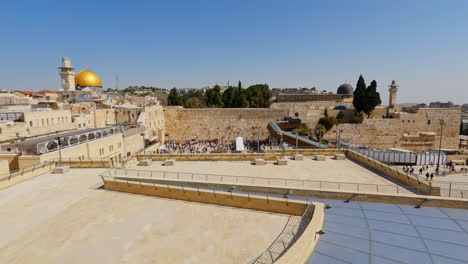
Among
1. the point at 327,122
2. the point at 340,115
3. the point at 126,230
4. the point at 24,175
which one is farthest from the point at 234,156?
the point at 340,115

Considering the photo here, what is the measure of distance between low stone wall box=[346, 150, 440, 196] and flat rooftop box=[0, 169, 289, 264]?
4571 millimetres

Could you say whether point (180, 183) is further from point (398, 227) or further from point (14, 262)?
point (398, 227)

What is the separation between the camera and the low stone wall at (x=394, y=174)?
718cm

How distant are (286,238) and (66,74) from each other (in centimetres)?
4276

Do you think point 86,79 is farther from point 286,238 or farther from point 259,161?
point 286,238

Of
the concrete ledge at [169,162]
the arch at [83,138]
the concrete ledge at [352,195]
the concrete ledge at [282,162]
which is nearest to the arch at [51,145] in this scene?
the arch at [83,138]

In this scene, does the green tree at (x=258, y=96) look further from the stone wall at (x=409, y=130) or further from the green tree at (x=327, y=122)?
the stone wall at (x=409, y=130)

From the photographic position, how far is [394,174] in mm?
10203

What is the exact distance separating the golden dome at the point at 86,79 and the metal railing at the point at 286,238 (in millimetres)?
45471

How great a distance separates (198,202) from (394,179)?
27.4 ft

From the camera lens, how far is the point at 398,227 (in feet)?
17.1

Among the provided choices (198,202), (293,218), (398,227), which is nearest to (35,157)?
(198,202)

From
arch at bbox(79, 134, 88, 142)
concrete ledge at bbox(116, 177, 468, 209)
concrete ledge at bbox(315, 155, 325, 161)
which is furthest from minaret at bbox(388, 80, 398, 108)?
arch at bbox(79, 134, 88, 142)

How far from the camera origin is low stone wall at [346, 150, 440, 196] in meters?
7.18
